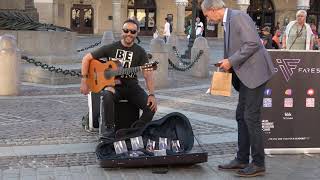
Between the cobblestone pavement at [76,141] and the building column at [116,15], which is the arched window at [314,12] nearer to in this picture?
the building column at [116,15]

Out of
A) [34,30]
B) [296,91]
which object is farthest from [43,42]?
[296,91]

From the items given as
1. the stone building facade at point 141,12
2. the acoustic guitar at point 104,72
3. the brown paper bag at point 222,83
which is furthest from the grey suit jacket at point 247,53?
the stone building facade at point 141,12

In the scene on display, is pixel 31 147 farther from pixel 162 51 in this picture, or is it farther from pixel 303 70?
pixel 162 51

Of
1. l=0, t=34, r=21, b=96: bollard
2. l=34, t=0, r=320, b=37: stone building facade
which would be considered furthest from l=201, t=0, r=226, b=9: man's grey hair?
l=34, t=0, r=320, b=37: stone building facade

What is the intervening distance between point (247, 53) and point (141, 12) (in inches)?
1761

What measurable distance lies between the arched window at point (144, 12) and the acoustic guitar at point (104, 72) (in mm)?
42675

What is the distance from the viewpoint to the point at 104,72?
6750 millimetres

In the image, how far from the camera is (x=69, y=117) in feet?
29.9

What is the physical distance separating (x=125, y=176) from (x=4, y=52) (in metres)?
6.44

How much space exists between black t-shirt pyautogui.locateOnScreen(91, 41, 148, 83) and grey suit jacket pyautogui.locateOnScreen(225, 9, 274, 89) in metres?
1.50

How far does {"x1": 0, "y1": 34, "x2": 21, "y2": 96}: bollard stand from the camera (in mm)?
11320

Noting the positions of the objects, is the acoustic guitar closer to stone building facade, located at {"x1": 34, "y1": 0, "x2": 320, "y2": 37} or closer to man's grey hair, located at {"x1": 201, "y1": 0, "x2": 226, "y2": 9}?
man's grey hair, located at {"x1": 201, "y1": 0, "x2": 226, "y2": 9}

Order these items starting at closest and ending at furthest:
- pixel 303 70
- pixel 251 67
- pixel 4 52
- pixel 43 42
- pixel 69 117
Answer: pixel 251 67
pixel 303 70
pixel 69 117
pixel 4 52
pixel 43 42

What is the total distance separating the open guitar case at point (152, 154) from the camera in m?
5.86
